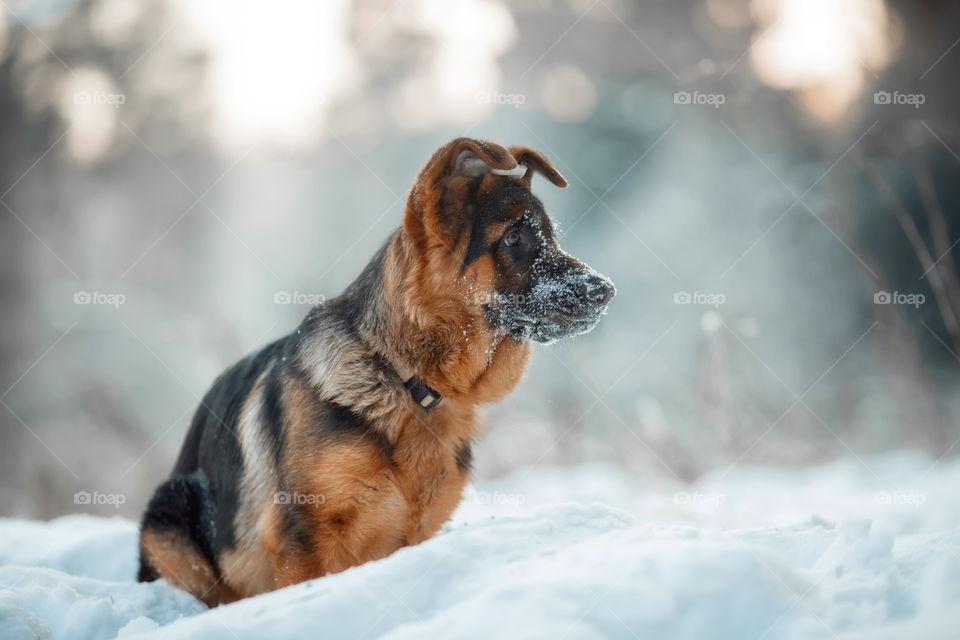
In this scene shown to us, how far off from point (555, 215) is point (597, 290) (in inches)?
427

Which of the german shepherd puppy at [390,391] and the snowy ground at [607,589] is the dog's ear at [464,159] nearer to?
the german shepherd puppy at [390,391]

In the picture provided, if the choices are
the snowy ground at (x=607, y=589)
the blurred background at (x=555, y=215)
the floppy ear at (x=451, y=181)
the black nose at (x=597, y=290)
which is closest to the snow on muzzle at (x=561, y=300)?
the black nose at (x=597, y=290)

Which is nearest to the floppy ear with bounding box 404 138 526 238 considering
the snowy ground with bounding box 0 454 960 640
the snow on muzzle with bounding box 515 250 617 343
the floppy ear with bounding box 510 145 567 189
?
the floppy ear with bounding box 510 145 567 189

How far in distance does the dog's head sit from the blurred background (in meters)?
4.09

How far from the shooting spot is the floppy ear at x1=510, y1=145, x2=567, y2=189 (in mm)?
4430

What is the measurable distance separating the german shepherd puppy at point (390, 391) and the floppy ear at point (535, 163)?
5cm

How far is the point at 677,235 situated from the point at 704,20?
4588mm

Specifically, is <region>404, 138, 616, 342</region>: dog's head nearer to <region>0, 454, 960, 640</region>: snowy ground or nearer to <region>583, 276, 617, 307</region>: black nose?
<region>583, 276, 617, 307</region>: black nose

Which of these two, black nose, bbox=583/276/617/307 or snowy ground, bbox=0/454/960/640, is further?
black nose, bbox=583/276/617/307

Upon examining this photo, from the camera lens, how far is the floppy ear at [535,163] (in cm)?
443

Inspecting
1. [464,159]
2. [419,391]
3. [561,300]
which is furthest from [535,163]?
[419,391]

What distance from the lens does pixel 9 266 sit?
16547mm

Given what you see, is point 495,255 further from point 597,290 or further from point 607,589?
point 607,589

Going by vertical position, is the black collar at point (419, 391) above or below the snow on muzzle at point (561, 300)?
below
